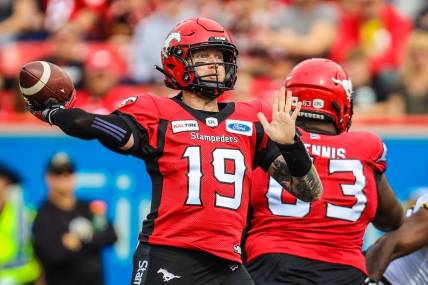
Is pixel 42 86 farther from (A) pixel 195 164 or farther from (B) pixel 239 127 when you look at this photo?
(B) pixel 239 127

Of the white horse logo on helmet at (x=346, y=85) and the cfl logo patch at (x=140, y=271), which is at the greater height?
the white horse logo on helmet at (x=346, y=85)

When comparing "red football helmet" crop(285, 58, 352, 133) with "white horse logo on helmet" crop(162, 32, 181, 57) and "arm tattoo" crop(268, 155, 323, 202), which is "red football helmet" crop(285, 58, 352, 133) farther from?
"white horse logo on helmet" crop(162, 32, 181, 57)

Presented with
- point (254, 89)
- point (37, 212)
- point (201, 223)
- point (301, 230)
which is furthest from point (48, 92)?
point (254, 89)


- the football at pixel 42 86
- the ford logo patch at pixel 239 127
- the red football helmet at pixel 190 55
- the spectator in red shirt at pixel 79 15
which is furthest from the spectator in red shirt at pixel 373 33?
the football at pixel 42 86

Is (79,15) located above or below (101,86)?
above

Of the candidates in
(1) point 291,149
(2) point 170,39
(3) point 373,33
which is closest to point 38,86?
(2) point 170,39

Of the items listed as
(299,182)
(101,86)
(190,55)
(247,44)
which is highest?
(190,55)

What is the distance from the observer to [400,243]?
5.89 meters

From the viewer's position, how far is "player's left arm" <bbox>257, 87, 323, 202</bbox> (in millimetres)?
5164

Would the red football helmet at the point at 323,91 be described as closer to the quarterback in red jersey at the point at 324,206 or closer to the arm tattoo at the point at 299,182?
the quarterback in red jersey at the point at 324,206

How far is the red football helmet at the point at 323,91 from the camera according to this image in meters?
6.12

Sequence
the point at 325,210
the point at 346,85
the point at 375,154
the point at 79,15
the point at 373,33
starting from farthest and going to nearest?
the point at 79,15, the point at 373,33, the point at 346,85, the point at 375,154, the point at 325,210

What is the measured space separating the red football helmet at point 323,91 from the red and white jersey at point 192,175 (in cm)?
84

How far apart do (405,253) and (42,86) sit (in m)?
2.24
